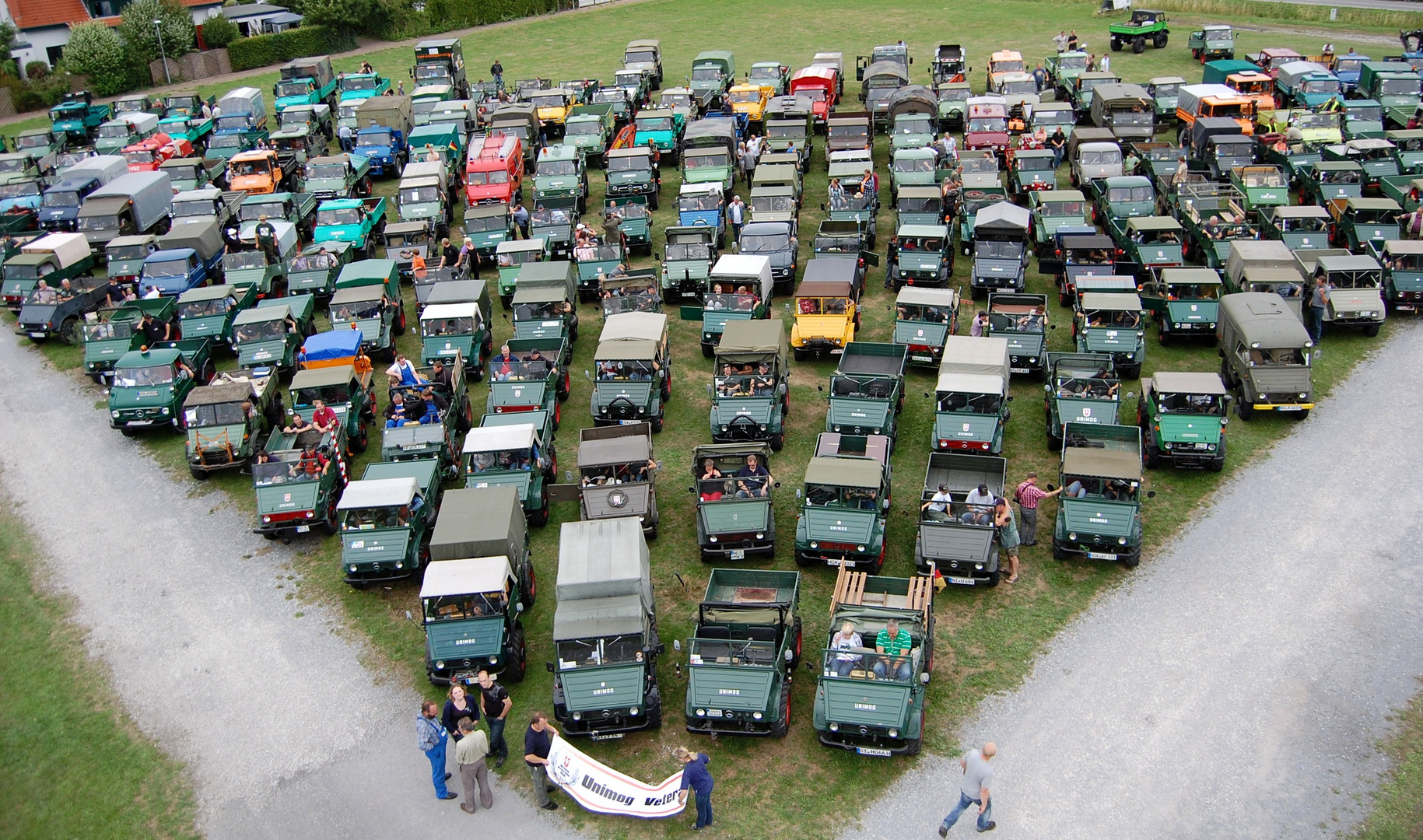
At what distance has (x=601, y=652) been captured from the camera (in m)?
17.2

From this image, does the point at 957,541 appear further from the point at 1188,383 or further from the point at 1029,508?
the point at 1188,383

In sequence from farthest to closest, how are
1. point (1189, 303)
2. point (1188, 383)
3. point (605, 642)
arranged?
point (1189, 303) → point (1188, 383) → point (605, 642)

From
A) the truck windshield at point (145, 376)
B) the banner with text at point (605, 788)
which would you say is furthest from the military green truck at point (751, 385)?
the truck windshield at point (145, 376)

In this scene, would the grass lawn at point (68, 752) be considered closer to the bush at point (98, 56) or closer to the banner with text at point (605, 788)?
the banner with text at point (605, 788)

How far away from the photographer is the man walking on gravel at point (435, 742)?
15.7m

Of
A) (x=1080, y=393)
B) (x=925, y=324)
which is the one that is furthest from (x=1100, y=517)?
(x=925, y=324)

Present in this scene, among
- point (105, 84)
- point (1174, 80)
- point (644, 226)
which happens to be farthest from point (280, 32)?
point (1174, 80)

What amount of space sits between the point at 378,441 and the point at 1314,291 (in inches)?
883

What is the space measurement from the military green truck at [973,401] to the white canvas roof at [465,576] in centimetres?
908

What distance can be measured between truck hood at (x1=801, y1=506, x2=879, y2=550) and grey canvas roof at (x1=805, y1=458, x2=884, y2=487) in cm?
48

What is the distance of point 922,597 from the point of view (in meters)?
18.7

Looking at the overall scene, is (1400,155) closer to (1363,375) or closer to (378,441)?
(1363,375)

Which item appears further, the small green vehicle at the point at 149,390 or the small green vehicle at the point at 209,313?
the small green vehicle at the point at 209,313

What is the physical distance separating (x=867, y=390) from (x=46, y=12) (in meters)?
58.0
